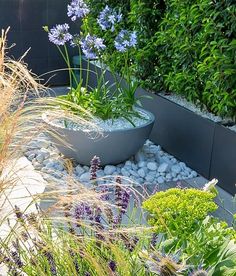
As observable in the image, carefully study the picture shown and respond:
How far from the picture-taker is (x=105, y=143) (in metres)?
3.61

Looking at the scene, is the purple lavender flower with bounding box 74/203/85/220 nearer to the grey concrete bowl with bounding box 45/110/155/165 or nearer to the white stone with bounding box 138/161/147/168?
the grey concrete bowl with bounding box 45/110/155/165

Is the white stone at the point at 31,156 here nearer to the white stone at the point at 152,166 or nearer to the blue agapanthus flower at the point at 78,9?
the white stone at the point at 152,166

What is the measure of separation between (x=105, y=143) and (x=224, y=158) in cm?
86

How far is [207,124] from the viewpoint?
12.2 ft

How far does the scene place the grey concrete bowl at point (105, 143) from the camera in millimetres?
3592

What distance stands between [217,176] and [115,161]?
764 millimetres

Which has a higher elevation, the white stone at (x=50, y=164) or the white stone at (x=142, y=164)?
the white stone at (x=142, y=164)

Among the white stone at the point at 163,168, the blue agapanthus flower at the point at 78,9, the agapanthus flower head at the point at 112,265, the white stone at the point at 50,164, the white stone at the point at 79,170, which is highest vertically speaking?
the blue agapanthus flower at the point at 78,9

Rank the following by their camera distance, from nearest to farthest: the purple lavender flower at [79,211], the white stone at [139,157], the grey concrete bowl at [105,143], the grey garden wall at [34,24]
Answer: the purple lavender flower at [79,211] < the grey concrete bowl at [105,143] < the white stone at [139,157] < the grey garden wall at [34,24]

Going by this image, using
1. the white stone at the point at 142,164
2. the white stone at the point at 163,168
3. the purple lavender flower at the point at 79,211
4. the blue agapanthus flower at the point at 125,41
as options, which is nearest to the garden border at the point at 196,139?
the white stone at the point at 163,168

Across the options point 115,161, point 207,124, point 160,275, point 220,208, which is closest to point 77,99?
point 115,161

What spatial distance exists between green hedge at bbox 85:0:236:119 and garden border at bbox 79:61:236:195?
14 centimetres

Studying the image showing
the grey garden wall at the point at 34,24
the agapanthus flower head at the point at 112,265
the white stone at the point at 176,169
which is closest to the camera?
the agapanthus flower head at the point at 112,265

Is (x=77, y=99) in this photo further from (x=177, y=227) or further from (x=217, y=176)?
(x=177, y=227)
